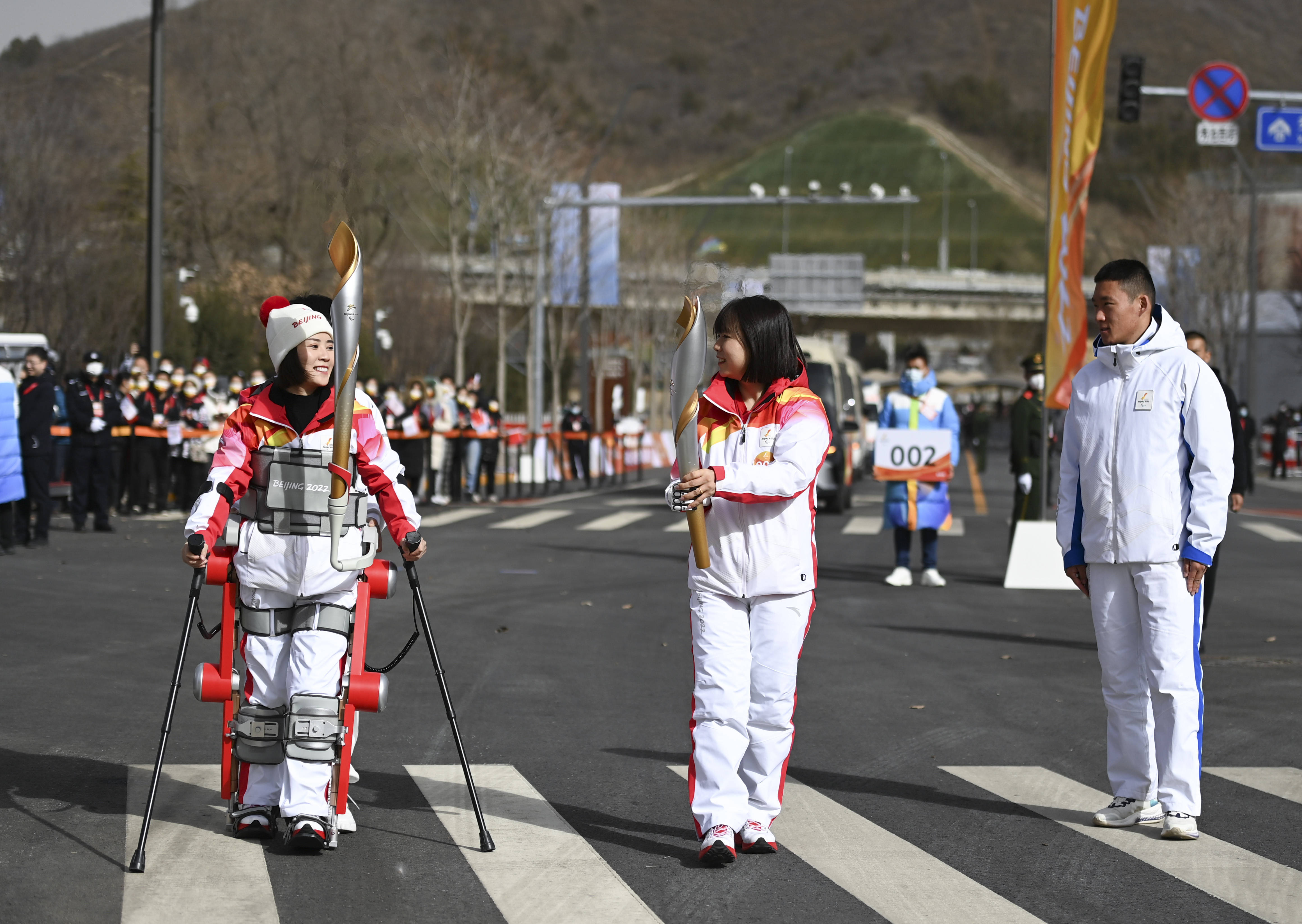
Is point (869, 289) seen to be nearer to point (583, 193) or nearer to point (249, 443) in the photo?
point (583, 193)

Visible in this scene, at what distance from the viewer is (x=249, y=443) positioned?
6.12 m

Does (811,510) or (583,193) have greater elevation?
(583,193)

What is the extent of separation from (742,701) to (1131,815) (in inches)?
67.1

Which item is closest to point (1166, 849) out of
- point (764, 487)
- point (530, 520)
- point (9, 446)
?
point (764, 487)

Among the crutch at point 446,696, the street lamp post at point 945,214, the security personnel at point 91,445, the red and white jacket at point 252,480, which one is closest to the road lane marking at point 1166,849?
the crutch at point 446,696

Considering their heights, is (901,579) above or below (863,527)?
above

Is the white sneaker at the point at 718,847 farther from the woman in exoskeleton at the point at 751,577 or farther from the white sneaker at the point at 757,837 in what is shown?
the white sneaker at the point at 757,837

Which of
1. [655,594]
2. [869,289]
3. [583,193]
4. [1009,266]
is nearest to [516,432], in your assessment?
[583,193]

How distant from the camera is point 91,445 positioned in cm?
1992

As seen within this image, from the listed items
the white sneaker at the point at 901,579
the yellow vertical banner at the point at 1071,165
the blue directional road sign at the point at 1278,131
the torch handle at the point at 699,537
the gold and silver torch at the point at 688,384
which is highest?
the blue directional road sign at the point at 1278,131

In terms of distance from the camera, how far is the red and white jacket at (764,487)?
6016 millimetres

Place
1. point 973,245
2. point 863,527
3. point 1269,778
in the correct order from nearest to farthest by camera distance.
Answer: point 1269,778 < point 863,527 < point 973,245

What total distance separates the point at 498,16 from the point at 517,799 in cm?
18750

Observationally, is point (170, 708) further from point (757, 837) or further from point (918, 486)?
point (918, 486)
